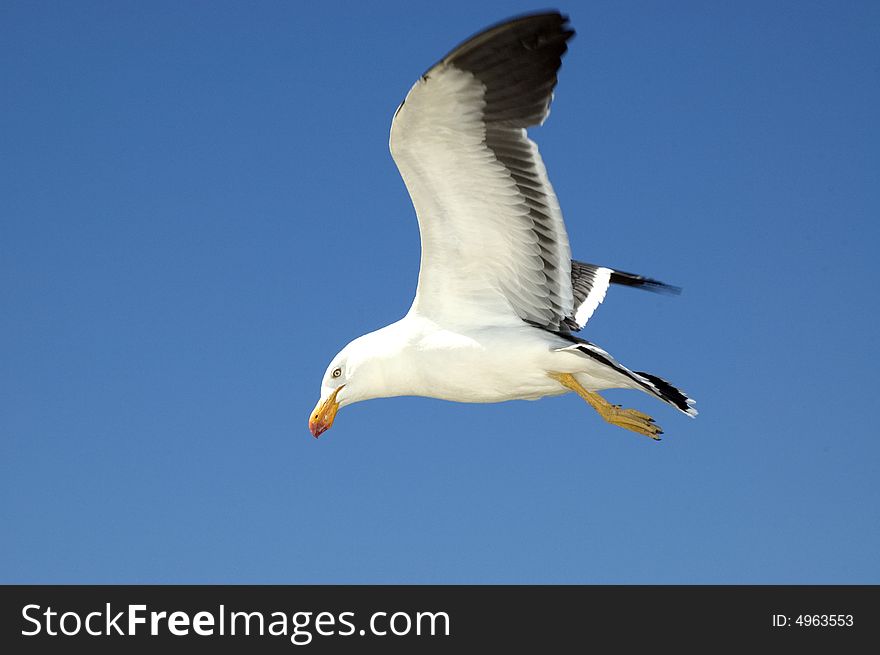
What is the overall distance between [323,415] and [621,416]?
2.55 meters

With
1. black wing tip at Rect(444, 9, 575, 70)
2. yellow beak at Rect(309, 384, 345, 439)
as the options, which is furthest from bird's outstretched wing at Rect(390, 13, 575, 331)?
yellow beak at Rect(309, 384, 345, 439)

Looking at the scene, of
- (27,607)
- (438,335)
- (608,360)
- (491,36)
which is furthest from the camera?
(27,607)

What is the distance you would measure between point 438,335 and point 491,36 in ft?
8.30

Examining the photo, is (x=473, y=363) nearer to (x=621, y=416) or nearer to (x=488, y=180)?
(x=621, y=416)

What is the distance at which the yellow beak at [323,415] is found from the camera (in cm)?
964

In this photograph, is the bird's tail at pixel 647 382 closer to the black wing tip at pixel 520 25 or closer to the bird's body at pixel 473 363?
the bird's body at pixel 473 363

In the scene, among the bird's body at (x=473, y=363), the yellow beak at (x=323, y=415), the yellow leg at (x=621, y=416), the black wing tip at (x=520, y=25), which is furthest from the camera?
the yellow beak at (x=323, y=415)

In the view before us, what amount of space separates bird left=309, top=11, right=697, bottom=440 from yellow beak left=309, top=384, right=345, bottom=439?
0.04ft

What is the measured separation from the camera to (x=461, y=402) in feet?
31.4

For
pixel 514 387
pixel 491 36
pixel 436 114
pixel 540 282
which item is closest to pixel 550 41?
pixel 491 36

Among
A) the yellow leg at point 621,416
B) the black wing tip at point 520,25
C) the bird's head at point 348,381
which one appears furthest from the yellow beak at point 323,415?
the black wing tip at point 520,25

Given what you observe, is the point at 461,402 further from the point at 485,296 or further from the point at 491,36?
the point at 491,36

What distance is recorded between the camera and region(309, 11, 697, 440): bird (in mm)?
8227

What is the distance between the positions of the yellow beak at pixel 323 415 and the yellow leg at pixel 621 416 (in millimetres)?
1998
